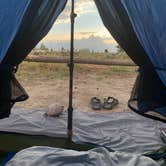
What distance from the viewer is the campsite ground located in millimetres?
4209

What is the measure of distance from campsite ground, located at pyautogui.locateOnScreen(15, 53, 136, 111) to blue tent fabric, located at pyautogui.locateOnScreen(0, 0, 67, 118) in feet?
4.66

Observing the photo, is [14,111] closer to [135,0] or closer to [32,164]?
[32,164]

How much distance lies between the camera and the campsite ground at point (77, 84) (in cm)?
421

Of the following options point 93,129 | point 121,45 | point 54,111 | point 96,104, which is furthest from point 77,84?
point 121,45

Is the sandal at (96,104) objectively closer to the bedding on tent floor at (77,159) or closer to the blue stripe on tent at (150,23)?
the blue stripe on tent at (150,23)

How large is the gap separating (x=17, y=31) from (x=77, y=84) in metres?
2.81

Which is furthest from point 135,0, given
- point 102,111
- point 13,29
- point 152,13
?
point 102,111

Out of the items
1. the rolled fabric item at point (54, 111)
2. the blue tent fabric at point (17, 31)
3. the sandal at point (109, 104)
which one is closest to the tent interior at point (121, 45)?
the blue tent fabric at point (17, 31)

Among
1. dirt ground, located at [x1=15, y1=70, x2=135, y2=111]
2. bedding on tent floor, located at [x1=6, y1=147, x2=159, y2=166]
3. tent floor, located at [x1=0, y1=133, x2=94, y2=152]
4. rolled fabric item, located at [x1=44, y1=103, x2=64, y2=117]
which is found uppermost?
bedding on tent floor, located at [x1=6, y1=147, x2=159, y2=166]

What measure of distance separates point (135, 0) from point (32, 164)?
127 centimetres

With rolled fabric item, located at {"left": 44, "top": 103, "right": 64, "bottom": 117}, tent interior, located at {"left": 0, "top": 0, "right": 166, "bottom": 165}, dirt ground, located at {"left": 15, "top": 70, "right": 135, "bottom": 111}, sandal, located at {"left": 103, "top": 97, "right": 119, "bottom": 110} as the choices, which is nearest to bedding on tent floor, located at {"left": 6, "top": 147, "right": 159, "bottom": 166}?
tent interior, located at {"left": 0, "top": 0, "right": 166, "bottom": 165}

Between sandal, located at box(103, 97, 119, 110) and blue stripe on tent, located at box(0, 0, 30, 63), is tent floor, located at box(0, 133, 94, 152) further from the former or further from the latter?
sandal, located at box(103, 97, 119, 110)

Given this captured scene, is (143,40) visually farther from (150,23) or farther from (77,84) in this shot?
(77,84)

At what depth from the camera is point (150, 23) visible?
229cm
